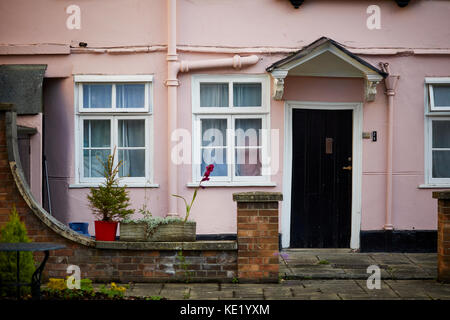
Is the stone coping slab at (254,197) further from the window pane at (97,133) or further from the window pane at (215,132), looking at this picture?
the window pane at (97,133)

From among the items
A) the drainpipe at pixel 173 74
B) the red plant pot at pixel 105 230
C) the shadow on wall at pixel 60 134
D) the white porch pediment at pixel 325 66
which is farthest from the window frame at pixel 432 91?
the shadow on wall at pixel 60 134

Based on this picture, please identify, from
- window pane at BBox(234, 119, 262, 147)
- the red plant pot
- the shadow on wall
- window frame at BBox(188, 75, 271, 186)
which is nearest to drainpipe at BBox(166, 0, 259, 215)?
window frame at BBox(188, 75, 271, 186)

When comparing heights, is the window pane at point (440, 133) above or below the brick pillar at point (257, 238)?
above

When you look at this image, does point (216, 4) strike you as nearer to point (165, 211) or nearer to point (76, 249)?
point (165, 211)

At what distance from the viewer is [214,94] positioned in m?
10.8

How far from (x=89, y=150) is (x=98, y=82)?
110 centimetres

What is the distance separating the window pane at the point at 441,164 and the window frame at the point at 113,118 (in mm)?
4647

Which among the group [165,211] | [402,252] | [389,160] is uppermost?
[389,160]

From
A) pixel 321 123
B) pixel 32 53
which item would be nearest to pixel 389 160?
pixel 321 123

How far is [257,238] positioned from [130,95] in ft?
12.4

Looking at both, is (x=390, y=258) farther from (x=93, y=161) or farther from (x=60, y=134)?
(x=60, y=134)

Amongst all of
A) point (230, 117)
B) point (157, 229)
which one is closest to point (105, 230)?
point (157, 229)

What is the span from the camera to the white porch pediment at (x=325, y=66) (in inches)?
395

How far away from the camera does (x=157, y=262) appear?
26.5 ft
